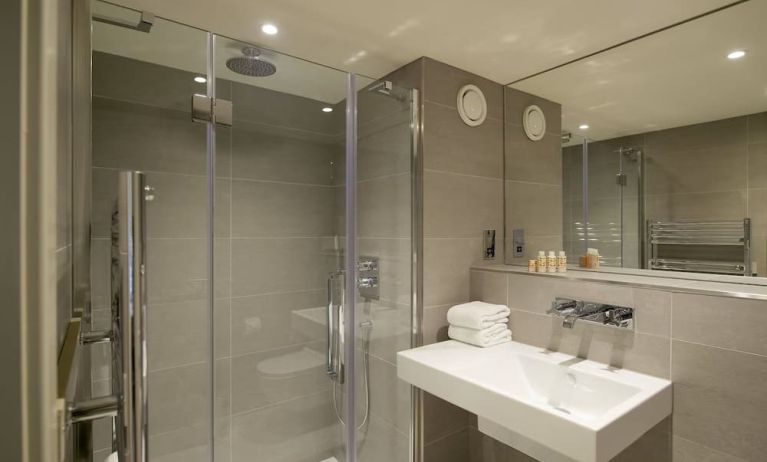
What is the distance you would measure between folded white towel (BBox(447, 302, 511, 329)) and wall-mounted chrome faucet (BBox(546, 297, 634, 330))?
0.24 meters

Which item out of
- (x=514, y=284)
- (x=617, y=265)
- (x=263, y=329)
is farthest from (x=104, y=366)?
(x=617, y=265)

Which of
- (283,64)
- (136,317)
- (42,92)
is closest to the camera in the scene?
(42,92)

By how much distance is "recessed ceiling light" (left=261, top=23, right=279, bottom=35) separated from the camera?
160cm

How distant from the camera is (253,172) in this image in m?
1.68

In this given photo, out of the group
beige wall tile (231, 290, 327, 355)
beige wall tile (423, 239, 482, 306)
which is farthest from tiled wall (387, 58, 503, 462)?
beige wall tile (231, 290, 327, 355)

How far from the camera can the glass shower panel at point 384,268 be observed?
1870 millimetres

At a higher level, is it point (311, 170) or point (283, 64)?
Answer: point (283, 64)

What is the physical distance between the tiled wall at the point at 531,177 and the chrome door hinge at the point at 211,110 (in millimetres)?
1512

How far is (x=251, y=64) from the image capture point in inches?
63.2

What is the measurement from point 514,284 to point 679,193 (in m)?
0.77

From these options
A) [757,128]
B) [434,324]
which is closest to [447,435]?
[434,324]

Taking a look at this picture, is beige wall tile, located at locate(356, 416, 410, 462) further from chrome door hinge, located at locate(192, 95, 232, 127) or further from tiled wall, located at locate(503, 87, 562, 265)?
chrome door hinge, located at locate(192, 95, 232, 127)

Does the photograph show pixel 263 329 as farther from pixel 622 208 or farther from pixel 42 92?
pixel 622 208

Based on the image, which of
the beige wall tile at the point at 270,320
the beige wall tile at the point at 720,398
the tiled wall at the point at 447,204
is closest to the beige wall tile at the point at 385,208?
the tiled wall at the point at 447,204
